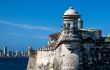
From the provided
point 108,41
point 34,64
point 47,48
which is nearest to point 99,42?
point 108,41

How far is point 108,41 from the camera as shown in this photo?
2030 inches

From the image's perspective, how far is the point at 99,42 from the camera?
5122 cm

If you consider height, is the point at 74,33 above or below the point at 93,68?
above

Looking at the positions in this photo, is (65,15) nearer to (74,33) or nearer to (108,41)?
(74,33)

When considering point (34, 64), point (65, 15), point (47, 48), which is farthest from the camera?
point (34, 64)

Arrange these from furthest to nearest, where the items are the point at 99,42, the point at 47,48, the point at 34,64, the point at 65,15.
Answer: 1. the point at 34,64
2. the point at 47,48
3. the point at 99,42
4. the point at 65,15

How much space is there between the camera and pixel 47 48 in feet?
222

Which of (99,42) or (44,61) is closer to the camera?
(99,42)

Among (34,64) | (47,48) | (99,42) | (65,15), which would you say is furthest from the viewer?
(34,64)

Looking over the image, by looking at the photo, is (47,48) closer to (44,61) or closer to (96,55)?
(44,61)

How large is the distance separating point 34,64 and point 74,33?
2735 centimetres

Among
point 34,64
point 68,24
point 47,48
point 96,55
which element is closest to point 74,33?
point 68,24

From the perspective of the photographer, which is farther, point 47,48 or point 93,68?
point 47,48

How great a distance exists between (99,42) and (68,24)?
4618 millimetres
